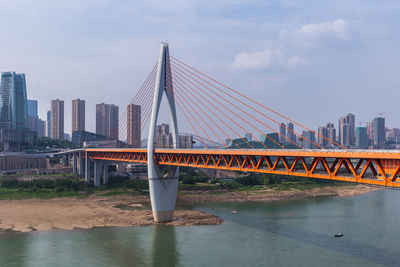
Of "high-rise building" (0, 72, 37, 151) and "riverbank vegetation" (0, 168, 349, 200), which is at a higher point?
"high-rise building" (0, 72, 37, 151)

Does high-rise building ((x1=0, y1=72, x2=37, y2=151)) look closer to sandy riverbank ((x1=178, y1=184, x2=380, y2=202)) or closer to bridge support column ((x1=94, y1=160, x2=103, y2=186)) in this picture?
bridge support column ((x1=94, y1=160, x2=103, y2=186))

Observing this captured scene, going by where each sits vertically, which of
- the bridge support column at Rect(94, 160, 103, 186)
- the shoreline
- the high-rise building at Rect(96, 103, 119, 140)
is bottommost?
the shoreline

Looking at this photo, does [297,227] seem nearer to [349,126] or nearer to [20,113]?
[20,113]

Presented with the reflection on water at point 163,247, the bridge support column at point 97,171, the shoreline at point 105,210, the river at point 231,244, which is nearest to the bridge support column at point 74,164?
the bridge support column at point 97,171

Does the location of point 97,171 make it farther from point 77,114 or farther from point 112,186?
point 77,114

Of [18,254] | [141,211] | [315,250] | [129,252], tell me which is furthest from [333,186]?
[18,254]

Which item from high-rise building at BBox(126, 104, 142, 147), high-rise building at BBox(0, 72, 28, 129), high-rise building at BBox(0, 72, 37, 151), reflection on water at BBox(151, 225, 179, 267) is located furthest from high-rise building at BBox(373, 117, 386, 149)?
reflection on water at BBox(151, 225, 179, 267)
